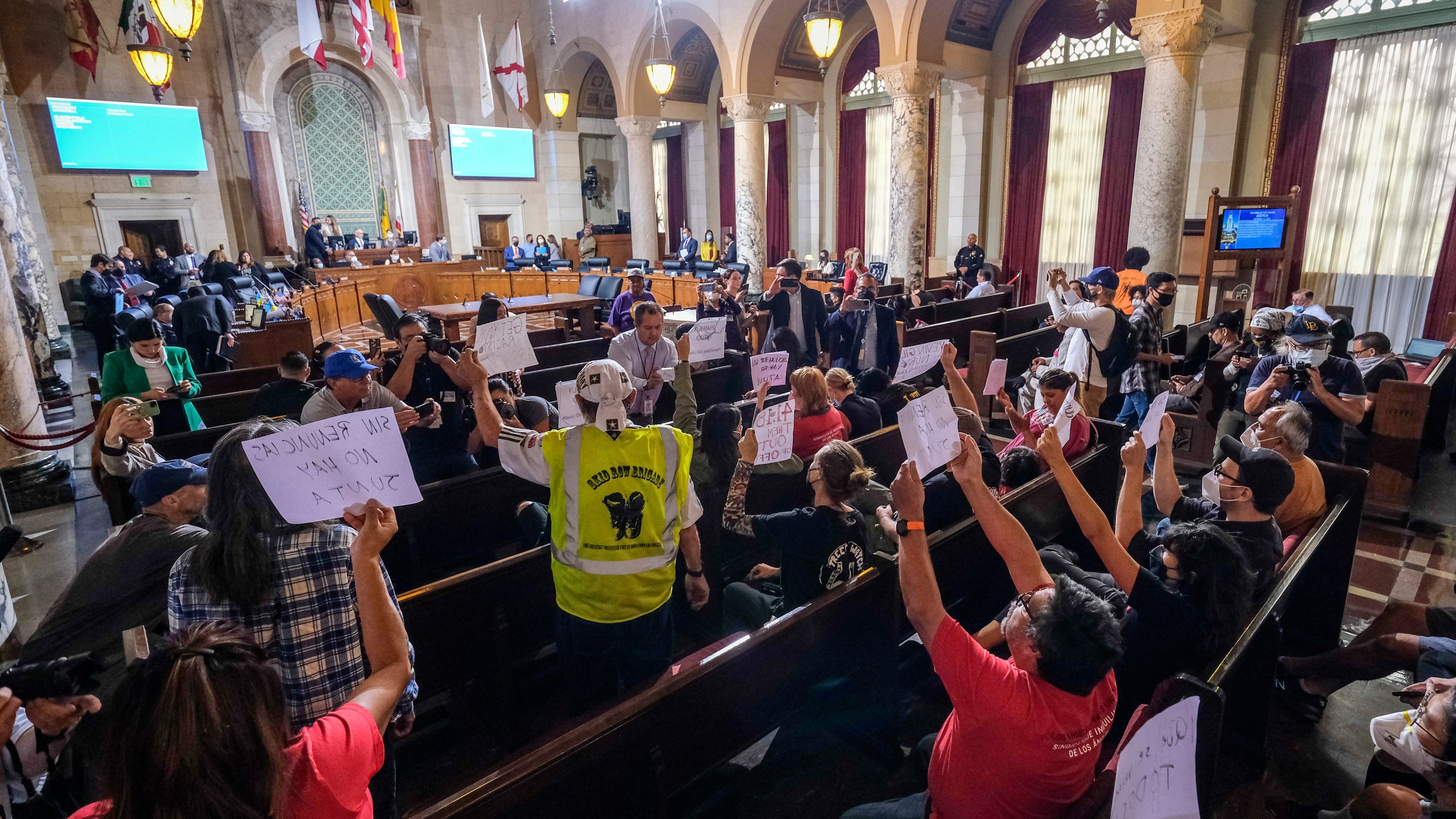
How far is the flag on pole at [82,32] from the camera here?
1206cm

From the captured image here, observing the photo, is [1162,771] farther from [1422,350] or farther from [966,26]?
[966,26]

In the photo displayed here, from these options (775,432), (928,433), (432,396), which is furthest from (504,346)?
(928,433)

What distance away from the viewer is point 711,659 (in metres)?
2.16

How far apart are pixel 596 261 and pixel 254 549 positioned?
1425 cm

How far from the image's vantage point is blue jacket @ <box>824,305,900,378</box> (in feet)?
19.8

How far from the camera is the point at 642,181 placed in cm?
1567

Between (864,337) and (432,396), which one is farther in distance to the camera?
(864,337)

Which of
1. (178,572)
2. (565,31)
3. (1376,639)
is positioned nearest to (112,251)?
(565,31)

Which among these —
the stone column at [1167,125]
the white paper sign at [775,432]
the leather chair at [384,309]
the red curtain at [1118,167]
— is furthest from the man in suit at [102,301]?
the red curtain at [1118,167]

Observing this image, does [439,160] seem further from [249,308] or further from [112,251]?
[249,308]

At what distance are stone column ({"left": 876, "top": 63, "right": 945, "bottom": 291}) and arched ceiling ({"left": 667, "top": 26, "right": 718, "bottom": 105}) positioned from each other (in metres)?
6.50

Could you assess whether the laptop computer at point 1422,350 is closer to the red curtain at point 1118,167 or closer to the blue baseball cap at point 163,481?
the red curtain at point 1118,167

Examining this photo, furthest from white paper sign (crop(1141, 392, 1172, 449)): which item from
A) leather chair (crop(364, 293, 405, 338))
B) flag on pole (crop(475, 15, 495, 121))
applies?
flag on pole (crop(475, 15, 495, 121))

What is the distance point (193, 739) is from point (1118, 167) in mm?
12922
